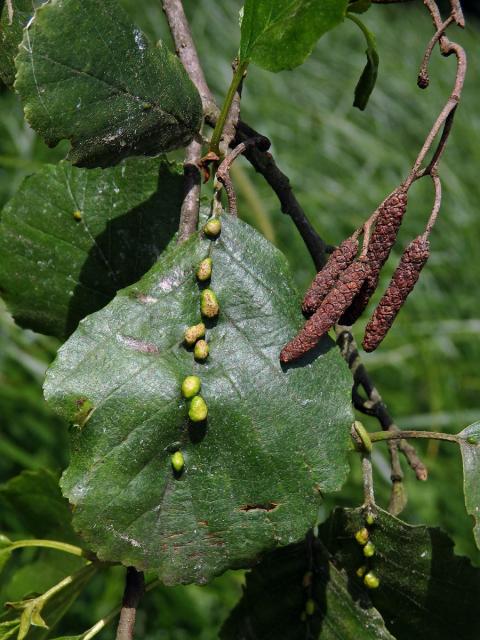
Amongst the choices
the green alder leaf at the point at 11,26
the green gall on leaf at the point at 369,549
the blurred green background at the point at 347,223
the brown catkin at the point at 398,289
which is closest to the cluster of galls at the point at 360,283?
the brown catkin at the point at 398,289

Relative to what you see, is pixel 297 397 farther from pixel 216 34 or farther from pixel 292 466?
pixel 216 34

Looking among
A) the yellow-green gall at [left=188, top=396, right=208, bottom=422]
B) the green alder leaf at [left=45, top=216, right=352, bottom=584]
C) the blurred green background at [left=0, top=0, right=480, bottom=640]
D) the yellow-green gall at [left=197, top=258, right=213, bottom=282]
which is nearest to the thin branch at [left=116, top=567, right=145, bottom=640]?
the green alder leaf at [left=45, top=216, right=352, bottom=584]

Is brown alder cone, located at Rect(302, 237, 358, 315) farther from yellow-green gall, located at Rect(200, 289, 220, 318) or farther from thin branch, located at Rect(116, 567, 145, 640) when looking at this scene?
thin branch, located at Rect(116, 567, 145, 640)

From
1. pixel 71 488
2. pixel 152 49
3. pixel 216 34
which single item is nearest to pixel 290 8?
pixel 152 49

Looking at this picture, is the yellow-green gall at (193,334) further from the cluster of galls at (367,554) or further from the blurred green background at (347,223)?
the blurred green background at (347,223)

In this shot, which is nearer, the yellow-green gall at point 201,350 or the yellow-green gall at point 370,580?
the yellow-green gall at point 201,350

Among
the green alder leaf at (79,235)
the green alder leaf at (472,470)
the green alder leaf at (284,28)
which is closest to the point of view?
the green alder leaf at (284,28)
